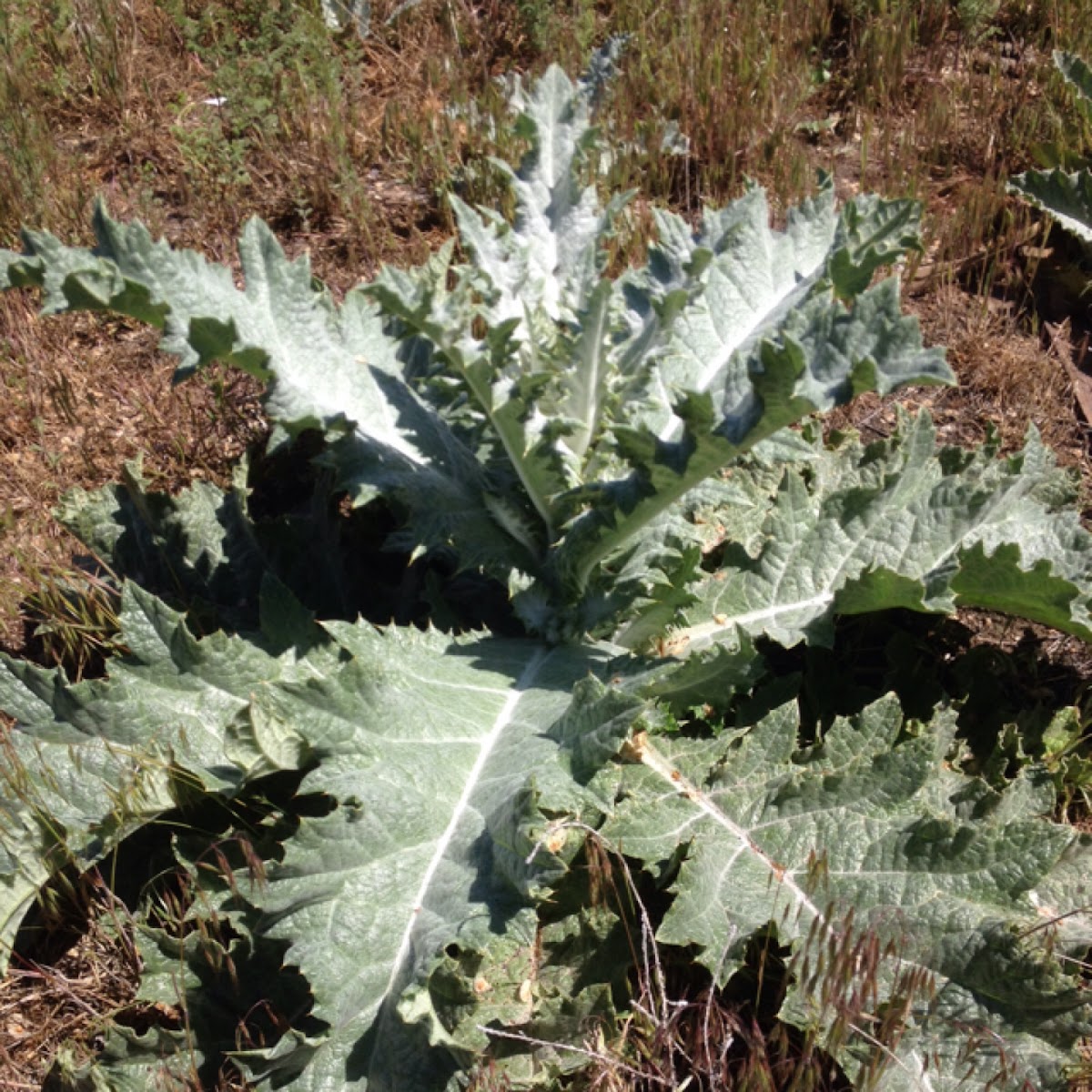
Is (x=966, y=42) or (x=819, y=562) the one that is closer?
(x=819, y=562)

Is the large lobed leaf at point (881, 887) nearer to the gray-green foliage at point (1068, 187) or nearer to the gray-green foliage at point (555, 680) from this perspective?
the gray-green foliage at point (555, 680)

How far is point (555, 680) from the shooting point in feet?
8.94

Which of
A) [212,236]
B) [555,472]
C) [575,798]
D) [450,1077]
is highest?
[212,236]

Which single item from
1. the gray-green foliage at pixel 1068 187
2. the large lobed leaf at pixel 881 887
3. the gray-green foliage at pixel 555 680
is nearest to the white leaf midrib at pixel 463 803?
the gray-green foliage at pixel 555 680

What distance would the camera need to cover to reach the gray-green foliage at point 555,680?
2217mm

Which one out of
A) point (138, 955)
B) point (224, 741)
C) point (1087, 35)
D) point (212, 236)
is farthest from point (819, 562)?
point (1087, 35)

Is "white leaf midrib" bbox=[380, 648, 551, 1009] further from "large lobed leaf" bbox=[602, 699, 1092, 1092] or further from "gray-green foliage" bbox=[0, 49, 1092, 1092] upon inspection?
"large lobed leaf" bbox=[602, 699, 1092, 1092]

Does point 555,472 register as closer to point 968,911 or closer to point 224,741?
point 224,741

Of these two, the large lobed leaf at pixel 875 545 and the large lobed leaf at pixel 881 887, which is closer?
the large lobed leaf at pixel 881 887

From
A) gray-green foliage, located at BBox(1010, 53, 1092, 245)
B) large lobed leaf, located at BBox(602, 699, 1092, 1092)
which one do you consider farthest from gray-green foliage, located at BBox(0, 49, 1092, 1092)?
gray-green foliage, located at BBox(1010, 53, 1092, 245)

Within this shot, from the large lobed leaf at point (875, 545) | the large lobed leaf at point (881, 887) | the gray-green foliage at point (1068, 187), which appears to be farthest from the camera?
the gray-green foliage at point (1068, 187)

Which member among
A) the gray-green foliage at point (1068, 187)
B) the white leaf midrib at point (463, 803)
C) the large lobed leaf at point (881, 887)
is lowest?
the large lobed leaf at point (881, 887)

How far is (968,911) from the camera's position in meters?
2.28

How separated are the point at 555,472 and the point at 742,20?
124 inches
